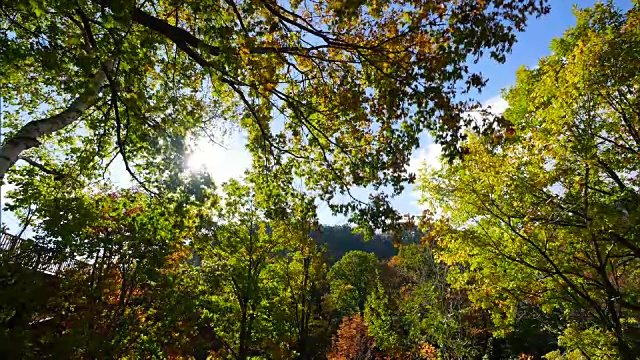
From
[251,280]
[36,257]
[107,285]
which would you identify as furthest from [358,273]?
[36,257]

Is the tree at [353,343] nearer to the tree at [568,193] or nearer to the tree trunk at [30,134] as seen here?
the tree at [568,193]

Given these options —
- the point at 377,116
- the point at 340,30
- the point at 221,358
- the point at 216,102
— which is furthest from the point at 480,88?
the point at 221,358

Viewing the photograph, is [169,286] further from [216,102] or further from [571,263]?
[571,263]

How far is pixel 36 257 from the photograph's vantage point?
8.48 meters

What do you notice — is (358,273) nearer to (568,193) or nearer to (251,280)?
(251,280)

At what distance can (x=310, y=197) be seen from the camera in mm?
7195

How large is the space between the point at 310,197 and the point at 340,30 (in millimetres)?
3150

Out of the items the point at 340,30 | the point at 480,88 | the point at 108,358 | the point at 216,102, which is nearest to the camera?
the point at 480,88

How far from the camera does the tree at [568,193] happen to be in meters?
7.42

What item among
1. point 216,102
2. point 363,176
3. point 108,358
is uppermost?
point 216,102

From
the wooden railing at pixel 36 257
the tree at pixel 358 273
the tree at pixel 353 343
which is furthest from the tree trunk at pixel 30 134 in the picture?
the tree at pixel 358 273

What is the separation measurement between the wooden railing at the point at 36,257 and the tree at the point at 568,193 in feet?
32.1

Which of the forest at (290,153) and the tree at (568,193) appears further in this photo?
the tree at (568,193)

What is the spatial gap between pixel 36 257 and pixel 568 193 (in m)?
12.5
